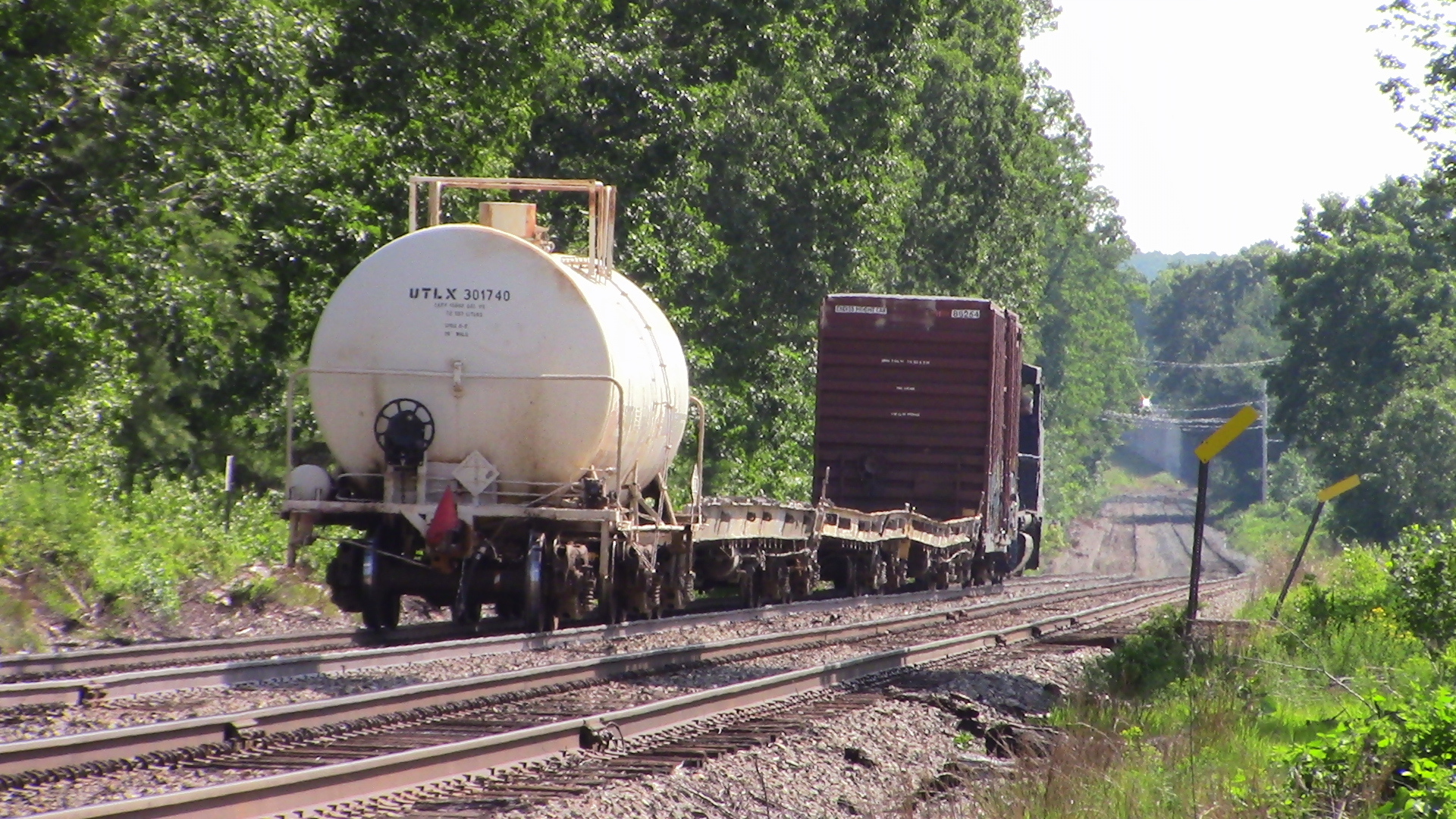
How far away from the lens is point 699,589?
1822 centimetres

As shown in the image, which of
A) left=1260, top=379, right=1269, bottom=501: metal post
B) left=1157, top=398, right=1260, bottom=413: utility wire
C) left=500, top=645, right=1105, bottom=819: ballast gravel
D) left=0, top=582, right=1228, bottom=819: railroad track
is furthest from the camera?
left=1157, top=398, right=1260, bottom=413: utility wire

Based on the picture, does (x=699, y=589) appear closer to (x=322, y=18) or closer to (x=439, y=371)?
(x=439, y=371)

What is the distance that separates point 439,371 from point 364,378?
70 cm

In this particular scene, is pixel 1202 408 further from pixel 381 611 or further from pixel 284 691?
pixel 284 691

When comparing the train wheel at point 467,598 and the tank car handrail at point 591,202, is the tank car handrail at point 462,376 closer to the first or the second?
the train wheel at point 467,598

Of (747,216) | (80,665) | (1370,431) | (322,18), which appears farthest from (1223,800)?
(1370,431)

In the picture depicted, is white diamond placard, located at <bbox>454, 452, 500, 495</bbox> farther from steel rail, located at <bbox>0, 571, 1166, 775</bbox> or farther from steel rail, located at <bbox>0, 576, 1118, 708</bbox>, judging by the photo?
steel rail, located at <bbox>0, 571, 1166, 775</bbox>

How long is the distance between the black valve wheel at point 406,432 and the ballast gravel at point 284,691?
1.89 meters

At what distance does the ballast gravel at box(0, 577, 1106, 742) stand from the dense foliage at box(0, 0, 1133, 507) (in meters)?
8.38

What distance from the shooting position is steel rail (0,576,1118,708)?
8.56m

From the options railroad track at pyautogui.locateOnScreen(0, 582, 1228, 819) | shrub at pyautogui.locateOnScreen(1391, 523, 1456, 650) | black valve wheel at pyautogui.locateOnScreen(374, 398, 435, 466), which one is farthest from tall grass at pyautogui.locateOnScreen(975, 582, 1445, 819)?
black valve wheel at pyautogui.locateOnScreen(374, 398, 435, 466)

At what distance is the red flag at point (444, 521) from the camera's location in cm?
1261

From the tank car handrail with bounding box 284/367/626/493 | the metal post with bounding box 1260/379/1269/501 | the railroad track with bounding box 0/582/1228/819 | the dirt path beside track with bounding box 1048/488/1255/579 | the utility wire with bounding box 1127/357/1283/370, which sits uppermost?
the utility wire with bounding box 1127/357/1283/370

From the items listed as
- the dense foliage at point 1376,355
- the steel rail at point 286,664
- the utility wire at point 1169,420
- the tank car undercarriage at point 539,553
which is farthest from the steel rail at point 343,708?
the utility wire at point 1169,420
